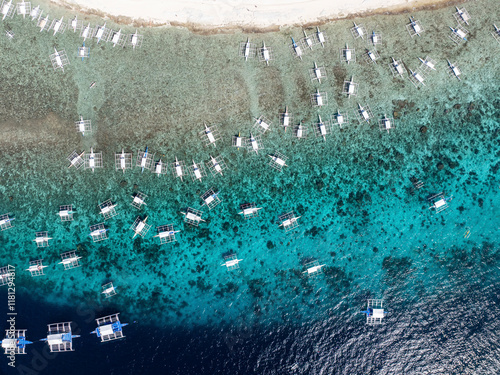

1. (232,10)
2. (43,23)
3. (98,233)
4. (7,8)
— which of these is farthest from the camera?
(98,233)

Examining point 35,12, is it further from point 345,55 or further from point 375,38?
point 375,38

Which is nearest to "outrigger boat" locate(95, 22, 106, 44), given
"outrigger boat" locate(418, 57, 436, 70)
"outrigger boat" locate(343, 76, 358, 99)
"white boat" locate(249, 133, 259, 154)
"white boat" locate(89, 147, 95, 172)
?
"white boat" locate(89, 147, 95, 172)

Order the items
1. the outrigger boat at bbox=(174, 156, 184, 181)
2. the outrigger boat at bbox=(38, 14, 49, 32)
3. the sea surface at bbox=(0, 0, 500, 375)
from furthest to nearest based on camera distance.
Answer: the sea surface at bbox=(0, 0, 500, 375) → the outrigger boat at bbox=(174, 156, 184, 181) → the outrigger boat at bbox=(38, 14, 49, 32)

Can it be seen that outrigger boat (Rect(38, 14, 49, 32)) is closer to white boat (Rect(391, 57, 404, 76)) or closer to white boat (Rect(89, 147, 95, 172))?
white boat (Rect(89, 147, 95, 172))

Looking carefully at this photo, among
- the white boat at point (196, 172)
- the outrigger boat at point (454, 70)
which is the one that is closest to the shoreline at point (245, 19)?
the outrigger boat at point (454, 70)

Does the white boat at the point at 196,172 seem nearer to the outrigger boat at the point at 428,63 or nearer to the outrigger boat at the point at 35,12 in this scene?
the outrigger boat at the point at 35,12

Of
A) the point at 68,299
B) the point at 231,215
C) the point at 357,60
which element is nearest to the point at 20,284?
the point at 68,299

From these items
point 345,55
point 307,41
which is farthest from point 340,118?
point 307,41

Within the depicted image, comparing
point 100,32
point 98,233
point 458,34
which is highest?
point 100,32
